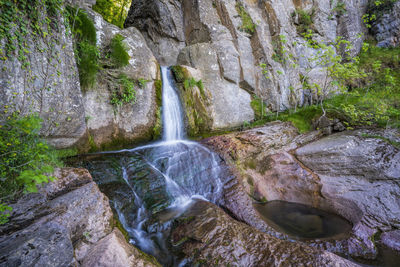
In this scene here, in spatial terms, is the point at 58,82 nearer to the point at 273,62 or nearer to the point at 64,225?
the point at 64,225

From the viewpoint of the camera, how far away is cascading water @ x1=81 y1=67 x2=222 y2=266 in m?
3.36

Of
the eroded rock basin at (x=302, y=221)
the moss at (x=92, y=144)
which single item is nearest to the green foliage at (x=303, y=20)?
the eroded rock basin at (x=302, y=221)

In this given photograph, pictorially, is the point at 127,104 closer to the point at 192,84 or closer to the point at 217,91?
the point at 192,84

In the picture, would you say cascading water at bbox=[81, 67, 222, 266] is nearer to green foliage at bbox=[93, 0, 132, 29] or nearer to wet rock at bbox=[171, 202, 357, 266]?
wet rock at bbox=[171, 202, 357, 266]

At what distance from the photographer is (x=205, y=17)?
390 inches

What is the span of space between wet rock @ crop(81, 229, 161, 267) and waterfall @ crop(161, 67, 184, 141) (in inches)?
189

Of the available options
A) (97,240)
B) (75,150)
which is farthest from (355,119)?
(75,150)

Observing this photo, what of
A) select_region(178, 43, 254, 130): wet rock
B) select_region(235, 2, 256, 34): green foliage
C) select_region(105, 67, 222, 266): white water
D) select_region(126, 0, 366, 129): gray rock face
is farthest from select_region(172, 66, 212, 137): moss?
select_region(235, 2, 256, 34): green foliage

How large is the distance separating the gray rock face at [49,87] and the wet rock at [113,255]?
9.15 feet

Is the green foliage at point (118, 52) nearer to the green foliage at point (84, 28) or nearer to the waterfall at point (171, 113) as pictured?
the green foliage at point (84, 28)

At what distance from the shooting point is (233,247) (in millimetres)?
→ 2809

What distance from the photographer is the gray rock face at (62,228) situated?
1847 millimetres

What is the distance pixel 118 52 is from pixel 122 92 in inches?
58.5

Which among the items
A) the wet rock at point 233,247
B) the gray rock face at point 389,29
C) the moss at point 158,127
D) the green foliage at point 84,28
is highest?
the gray rock face at point 389,29
